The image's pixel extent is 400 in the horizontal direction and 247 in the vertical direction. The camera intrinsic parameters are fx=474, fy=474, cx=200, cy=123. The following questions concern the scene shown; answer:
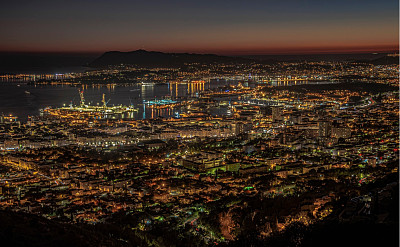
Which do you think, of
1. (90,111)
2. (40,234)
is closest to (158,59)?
(90,111)

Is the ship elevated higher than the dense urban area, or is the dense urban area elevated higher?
the ship

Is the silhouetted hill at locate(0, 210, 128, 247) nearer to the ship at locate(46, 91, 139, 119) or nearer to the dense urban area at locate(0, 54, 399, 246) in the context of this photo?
the dense urban area at locate(0, 54, 399, 246)

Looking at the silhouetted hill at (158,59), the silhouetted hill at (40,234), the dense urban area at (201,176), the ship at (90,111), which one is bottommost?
the dense urban area at (201,176)

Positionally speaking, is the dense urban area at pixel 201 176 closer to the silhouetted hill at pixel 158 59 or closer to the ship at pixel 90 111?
the ship at pixel 90 111

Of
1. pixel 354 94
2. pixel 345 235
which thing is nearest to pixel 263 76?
pixel 354 94

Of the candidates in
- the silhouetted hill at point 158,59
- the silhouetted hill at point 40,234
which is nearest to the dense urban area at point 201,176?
the silhouetted hill at point 40,234

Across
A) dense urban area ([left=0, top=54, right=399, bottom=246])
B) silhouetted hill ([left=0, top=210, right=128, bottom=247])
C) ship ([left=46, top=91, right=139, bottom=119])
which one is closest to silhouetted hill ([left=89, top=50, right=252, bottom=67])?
ship ([left=46, top=91, right=139, bottom=119])
